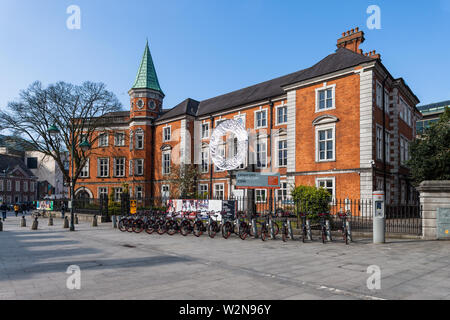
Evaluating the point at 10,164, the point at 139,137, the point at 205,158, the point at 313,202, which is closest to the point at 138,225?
the point at 313,202

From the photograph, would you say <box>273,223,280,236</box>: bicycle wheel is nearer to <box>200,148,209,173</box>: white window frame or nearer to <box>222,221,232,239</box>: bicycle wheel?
<box>222,221,232,239</box>: bicycle wheel

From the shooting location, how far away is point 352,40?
28844 millimetres

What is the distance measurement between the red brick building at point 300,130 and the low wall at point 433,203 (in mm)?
8652

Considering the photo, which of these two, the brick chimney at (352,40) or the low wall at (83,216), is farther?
the brick chimney at (352,40)

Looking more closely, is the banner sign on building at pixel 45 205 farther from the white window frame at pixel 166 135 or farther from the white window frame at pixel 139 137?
the white window frame at pixel 166 135

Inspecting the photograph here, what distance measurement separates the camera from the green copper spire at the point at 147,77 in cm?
4122

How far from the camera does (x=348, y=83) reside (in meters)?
23.7

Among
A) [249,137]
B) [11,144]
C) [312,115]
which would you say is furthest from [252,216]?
[11,144]

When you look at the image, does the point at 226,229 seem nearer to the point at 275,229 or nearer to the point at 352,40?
the point at 275,229

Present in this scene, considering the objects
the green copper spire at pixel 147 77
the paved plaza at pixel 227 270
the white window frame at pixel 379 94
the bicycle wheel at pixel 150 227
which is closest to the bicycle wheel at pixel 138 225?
the bicycle wheel at pixel 150 227

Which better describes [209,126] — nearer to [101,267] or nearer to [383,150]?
[383,150]

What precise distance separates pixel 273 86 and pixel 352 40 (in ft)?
27.9
